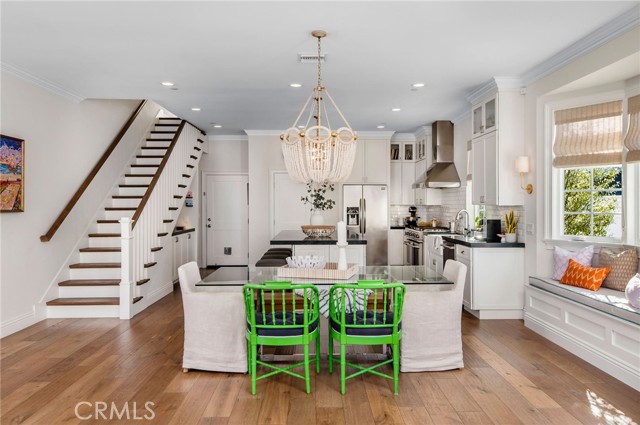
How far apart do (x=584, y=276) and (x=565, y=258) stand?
386mm

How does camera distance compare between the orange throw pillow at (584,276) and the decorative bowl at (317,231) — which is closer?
the orange throw pillow at (584,276)

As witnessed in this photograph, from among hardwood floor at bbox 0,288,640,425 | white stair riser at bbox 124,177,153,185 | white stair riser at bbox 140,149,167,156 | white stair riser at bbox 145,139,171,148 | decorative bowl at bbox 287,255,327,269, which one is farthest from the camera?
white stair riser at bbox 145,139,171,148

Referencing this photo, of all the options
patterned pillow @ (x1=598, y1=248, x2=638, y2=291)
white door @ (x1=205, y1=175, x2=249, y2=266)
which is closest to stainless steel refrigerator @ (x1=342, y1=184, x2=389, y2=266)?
white door @ (x1=205, y1=175, x2=249, y2=266)

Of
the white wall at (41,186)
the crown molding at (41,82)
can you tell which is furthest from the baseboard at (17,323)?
the crown molding at (41,82)

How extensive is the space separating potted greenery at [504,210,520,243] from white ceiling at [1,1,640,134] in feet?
5.35

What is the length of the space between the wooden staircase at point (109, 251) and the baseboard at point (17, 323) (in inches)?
10.2

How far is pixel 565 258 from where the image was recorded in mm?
4254

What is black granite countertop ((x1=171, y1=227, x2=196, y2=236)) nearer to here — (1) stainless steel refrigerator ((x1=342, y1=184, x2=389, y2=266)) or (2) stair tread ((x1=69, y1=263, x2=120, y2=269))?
(2) stair tread ((x1=69, y1=263, x2=120, y2=269))

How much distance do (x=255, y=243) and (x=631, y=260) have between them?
5827mm

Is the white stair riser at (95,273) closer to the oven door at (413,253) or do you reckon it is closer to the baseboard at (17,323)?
the baseboard at (17,323)

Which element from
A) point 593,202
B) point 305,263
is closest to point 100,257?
point 305,263

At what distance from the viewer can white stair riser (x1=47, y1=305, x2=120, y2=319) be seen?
4961mm

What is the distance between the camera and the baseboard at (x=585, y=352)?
311cm

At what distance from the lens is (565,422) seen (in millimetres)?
2559
